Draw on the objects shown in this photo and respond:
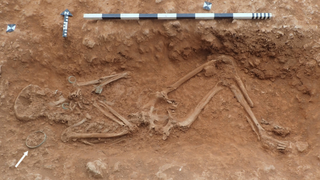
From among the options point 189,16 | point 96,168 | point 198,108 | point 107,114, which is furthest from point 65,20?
point 198,108

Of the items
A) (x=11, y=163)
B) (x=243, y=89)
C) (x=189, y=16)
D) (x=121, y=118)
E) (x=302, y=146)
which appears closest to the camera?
(x=11, y=163)

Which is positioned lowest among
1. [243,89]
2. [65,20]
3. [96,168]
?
[96,168]

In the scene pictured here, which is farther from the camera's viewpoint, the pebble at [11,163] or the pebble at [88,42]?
the pebble at [88,42]

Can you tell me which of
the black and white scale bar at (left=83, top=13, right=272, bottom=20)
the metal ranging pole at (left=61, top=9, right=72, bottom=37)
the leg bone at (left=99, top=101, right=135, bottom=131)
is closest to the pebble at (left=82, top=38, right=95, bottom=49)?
the metal ranging pole at (left=61, top=9, right=72, bottom=37)

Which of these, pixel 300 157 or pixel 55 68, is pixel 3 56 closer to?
pixel 55 68

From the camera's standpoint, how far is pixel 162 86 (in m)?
4.61

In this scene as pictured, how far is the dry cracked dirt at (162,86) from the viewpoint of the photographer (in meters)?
3.94

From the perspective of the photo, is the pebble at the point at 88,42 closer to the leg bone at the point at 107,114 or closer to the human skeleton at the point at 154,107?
the human skeleton at the point at 154,107

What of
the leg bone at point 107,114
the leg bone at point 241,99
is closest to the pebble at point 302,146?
the leg bone at point 241,99

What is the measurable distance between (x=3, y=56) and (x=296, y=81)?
17.0 feet

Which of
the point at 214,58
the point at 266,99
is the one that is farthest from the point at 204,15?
the point at 266,99

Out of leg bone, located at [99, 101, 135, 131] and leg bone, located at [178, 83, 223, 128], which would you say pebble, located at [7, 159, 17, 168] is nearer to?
leg bone, located at [99, 101, 135, 131]

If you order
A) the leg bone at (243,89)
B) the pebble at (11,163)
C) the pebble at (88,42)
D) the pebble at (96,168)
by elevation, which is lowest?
the pebble at (96,168)

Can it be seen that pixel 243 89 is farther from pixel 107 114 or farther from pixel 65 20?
pixel 65 20
